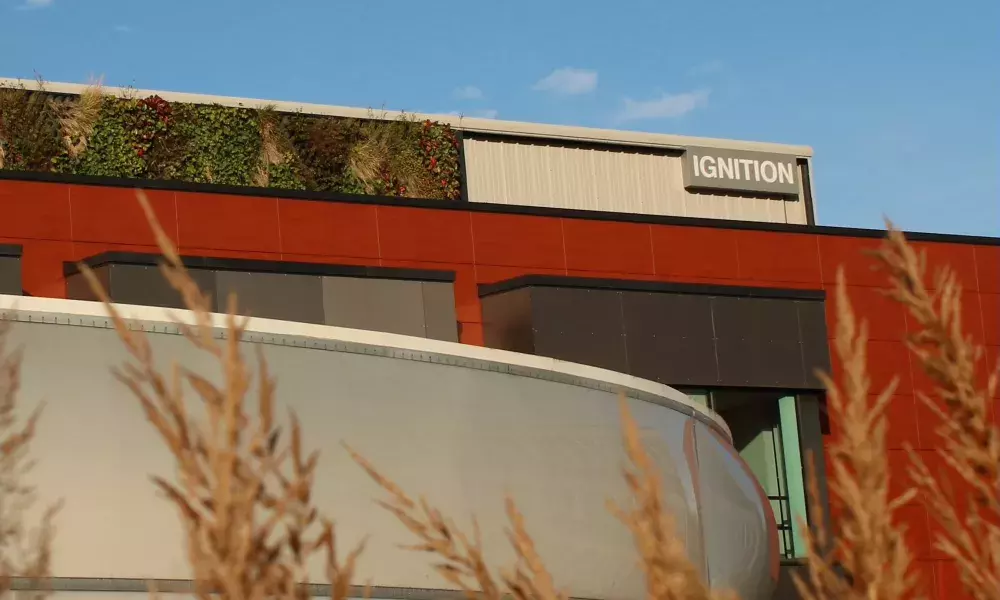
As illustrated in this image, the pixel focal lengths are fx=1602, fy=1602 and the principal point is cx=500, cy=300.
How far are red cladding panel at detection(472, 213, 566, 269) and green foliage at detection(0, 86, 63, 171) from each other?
722 centimetres

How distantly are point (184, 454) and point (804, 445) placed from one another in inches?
1056

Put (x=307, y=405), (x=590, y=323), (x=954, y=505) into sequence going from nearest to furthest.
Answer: (x=954, y=505) < (x=307, y=405) < (x=590, y=323)

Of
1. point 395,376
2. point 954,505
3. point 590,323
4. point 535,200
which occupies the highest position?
point 535,200

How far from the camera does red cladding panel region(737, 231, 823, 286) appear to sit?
98.8 ft

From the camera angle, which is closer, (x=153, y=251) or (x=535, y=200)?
(x=153, y=251)

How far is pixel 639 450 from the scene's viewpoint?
3328 mm

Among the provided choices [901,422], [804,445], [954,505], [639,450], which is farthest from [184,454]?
[901,422]

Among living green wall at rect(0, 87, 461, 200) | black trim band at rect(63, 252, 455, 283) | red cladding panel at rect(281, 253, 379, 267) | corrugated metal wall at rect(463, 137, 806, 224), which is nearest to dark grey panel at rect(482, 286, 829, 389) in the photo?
black trim band at rect(63, 252, 455, 283)

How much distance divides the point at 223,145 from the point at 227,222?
3.75m

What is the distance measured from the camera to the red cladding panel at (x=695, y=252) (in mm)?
29250

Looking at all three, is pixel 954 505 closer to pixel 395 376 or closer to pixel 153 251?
pixel 395 376

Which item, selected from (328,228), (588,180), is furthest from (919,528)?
(328,228)

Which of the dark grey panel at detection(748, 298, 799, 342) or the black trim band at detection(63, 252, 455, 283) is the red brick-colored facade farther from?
the dark grey panel at detection(748, 298, 799, 342)

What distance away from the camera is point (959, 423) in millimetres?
3625
